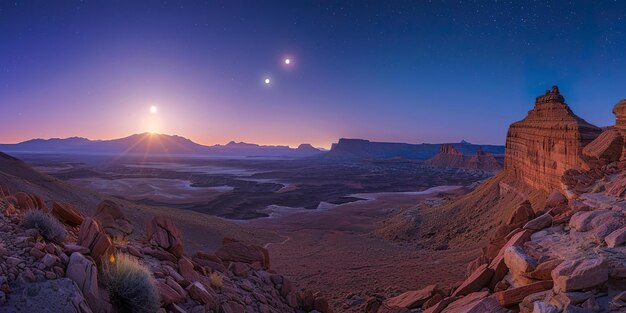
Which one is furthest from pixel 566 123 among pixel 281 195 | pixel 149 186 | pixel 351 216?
pixel 149 186

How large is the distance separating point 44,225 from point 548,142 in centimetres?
1963

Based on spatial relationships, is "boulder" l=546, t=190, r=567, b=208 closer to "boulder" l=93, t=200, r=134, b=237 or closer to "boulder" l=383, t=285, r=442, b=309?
"boulder" l=383, t=285, r=442, b=309

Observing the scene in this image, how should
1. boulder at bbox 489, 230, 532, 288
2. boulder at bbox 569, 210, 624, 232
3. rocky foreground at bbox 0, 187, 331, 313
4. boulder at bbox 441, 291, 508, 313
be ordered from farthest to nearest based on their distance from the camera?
boulder at bbox 489, 230, 532, 288
boulder at bbox 569, 210, 624, 232
boulder at bbox 441, 291, 508, 313
rocky foreground at bbox 0, 187, 331, 313

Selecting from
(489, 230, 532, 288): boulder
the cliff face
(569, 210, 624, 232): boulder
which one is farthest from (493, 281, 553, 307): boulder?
the cliff face

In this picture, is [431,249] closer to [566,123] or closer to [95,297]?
[566,123]

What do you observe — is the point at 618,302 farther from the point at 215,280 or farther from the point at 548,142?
the point at 548,142

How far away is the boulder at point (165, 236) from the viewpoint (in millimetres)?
8086

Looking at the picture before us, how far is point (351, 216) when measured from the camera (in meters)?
38.3

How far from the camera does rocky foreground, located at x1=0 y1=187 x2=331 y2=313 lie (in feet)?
14.9

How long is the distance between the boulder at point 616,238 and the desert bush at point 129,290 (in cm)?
743

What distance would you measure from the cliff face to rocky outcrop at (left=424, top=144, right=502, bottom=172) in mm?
77835

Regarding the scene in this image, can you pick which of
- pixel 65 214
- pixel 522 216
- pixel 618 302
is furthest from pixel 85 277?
pixel 522 216

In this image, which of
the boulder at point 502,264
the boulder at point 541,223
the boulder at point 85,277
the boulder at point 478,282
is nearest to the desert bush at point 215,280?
the boulder at point 85,277

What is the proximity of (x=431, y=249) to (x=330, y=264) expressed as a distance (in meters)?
6.34
